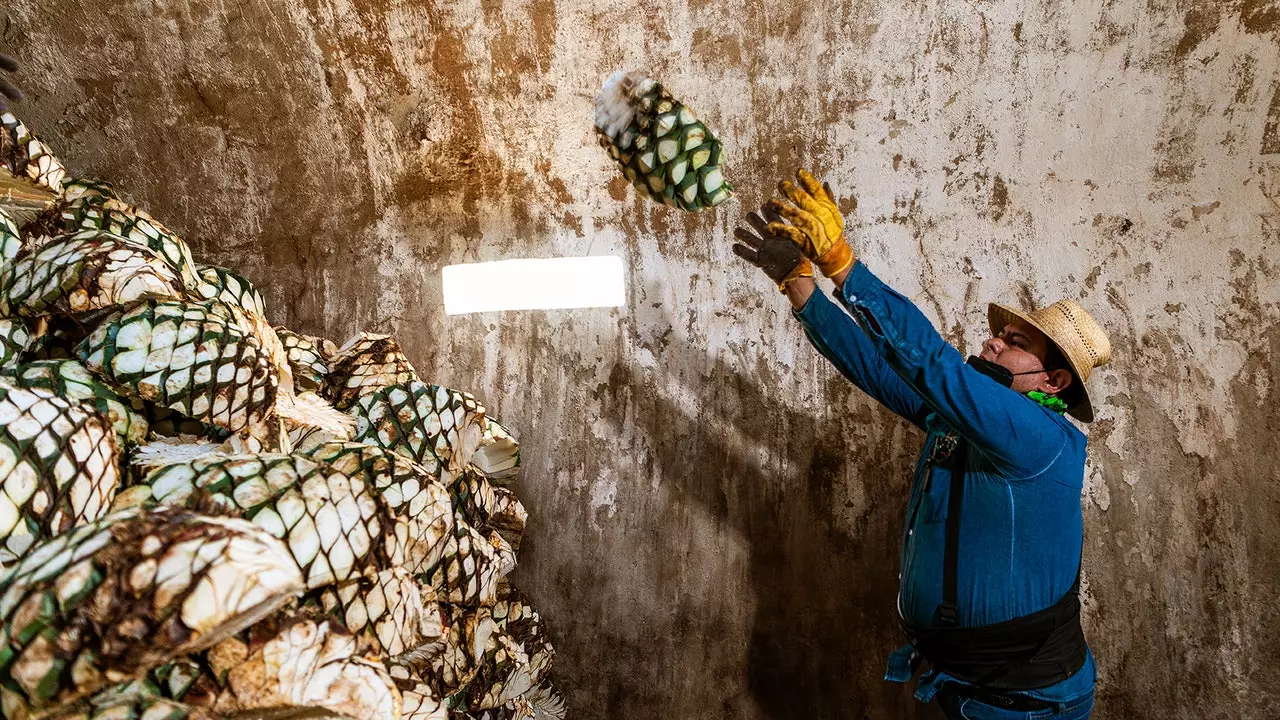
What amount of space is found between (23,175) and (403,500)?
4.29 ft

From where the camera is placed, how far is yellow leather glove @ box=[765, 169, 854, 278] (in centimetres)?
162

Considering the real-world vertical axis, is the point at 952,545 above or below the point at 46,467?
below

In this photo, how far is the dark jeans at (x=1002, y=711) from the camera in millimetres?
1704

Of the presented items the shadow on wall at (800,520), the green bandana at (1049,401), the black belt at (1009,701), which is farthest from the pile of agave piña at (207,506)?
the green bandana at (1049,401)

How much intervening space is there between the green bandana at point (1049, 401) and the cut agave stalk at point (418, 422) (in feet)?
4.68

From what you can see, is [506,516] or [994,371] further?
[506,516]


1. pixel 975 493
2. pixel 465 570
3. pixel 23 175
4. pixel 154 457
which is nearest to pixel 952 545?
pixel 975 493

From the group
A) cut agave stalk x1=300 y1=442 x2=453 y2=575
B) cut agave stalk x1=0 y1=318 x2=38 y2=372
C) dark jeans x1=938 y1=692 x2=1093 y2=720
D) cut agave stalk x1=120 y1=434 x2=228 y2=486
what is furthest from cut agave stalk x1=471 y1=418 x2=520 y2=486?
dark jeans x1=938 y1=692 x2=1093 y2=720

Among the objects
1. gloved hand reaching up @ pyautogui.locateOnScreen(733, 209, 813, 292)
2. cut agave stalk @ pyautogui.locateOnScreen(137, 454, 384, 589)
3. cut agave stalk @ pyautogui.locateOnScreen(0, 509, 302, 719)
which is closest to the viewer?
cut agave stalk @ pyautogui.locateOnScreen(0, 509, 302, 719)

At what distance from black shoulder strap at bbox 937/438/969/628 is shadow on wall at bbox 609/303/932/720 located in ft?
2.12

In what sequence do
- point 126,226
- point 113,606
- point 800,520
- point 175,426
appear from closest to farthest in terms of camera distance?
point 113,606 < point 175,426 < point 126,226 < point 800,520

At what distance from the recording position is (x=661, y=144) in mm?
1640

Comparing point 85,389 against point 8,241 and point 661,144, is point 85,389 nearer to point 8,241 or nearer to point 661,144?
point 8,241

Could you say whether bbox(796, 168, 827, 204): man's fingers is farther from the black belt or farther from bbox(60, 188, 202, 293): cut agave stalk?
bbox(60, 188, 202, 293): cut agave stalk
